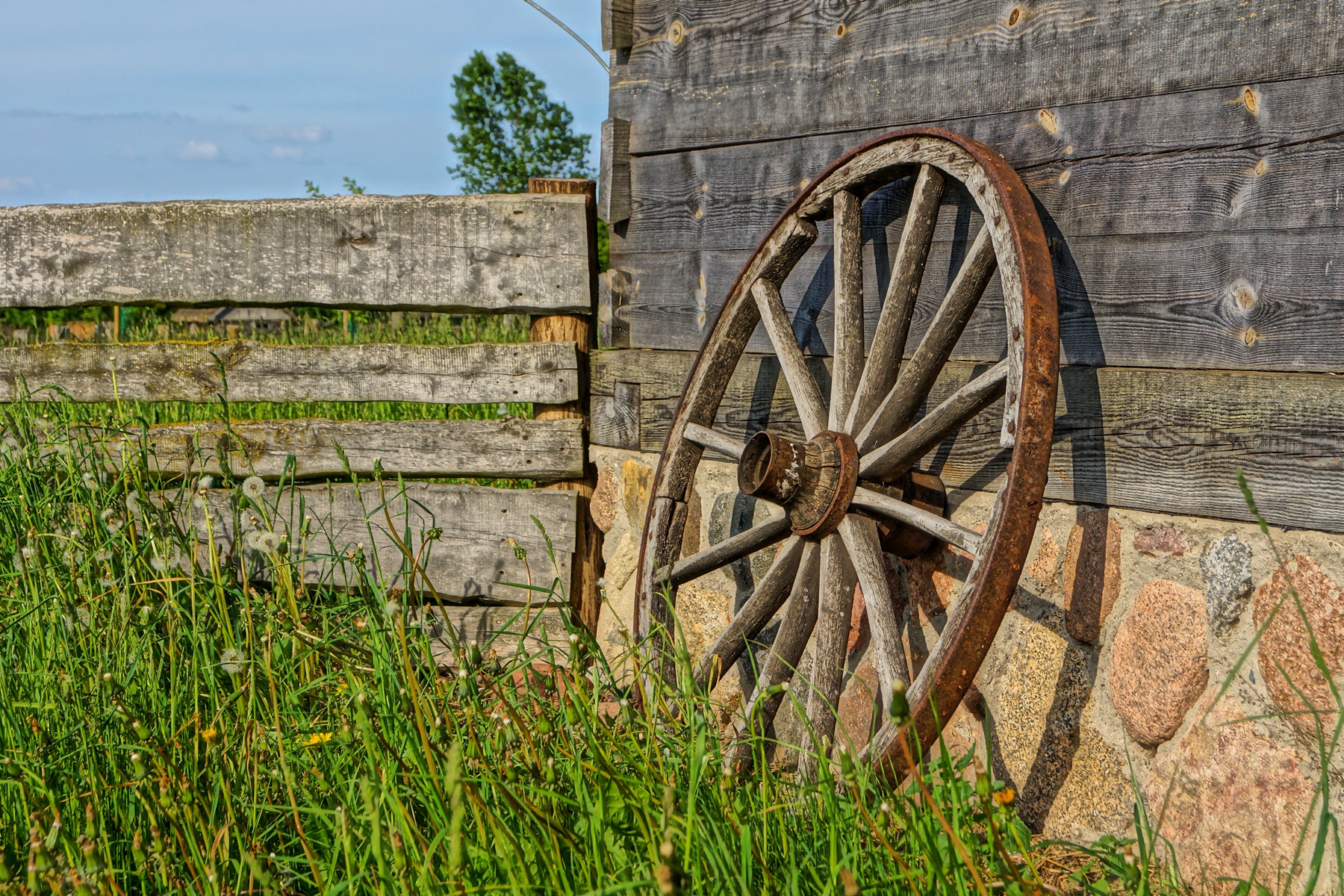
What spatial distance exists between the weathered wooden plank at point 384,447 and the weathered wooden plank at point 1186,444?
1429 mm

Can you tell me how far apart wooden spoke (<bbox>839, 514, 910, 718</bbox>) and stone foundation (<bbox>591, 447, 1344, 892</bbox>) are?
Result: 0.23 m

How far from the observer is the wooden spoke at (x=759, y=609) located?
8.51 ft

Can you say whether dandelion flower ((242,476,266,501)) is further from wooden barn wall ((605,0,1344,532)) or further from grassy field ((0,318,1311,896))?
wooden barn wall ((605,0,1344,532))

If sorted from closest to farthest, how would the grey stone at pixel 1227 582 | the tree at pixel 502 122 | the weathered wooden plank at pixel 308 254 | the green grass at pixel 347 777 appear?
the green grass at pixel 347 777 → the grey stone at pixel 1227 582 → the weathered wooden plank at pixel 308 254 → the tree at pixel 502 122

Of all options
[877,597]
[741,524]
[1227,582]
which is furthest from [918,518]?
[741,524]

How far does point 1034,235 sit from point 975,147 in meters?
0.28

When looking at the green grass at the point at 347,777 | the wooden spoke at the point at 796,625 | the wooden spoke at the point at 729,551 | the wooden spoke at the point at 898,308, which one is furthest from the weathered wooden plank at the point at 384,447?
the wooden spoke at the point at 898,308

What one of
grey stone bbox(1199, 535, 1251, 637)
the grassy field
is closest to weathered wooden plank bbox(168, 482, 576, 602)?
the grassy field

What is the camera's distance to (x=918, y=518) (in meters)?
2.17

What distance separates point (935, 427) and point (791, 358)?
1.81ft

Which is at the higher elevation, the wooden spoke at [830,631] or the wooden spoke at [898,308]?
the wooden spoke at [898,308]

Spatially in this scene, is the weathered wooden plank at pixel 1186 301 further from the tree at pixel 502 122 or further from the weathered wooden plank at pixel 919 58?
the tree at pixel 502 122

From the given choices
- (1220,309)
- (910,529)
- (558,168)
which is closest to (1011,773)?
(910,529)

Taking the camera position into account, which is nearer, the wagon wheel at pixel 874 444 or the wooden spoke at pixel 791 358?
the wagon wheel at pixel 874 444
